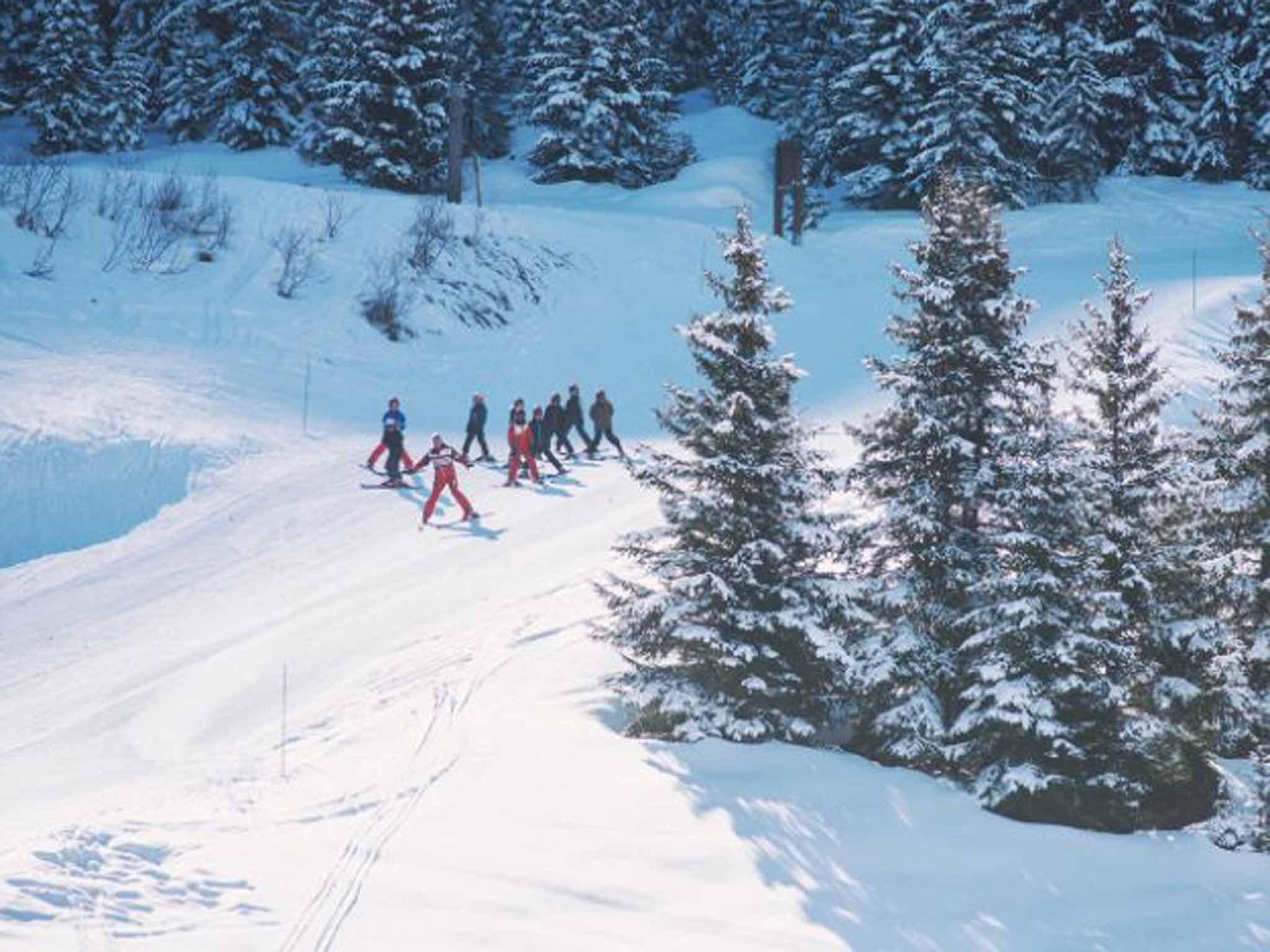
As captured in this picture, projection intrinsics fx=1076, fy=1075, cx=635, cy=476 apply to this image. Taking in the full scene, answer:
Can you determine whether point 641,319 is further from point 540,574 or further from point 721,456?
point 721,456

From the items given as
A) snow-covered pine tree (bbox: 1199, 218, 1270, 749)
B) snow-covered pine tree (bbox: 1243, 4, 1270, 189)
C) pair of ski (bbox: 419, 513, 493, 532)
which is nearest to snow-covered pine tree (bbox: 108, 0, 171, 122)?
pair of ski (bbox: 419, 513, 493, 532)

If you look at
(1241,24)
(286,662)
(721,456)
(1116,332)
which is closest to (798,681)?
(721,456)

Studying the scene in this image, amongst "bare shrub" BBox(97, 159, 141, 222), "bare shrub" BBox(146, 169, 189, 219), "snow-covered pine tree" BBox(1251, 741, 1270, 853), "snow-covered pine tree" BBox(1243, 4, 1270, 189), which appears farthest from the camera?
"snow-covered pine tree" BBox(1243, 4, 1270, 189)

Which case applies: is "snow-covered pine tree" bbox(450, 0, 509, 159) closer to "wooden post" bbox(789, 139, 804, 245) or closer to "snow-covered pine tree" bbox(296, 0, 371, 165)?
"snow-covered pine tree" bbox(296, 0, 371, 165)

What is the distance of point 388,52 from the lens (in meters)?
33.5

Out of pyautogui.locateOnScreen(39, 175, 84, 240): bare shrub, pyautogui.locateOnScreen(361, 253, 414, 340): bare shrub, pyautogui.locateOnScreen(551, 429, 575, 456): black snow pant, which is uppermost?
pyautogui.locateOnScreen(39, 175, 84, 240): bare shrub

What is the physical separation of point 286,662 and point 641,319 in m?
17.8

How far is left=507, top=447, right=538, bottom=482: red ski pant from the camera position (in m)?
19.0

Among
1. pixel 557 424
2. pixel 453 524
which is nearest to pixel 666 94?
pixel 557 424

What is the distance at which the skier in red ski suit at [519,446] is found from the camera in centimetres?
1877

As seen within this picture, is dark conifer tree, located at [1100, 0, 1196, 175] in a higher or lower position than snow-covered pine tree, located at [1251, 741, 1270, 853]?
higher

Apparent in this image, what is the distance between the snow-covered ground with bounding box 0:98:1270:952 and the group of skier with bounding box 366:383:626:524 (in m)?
0.60

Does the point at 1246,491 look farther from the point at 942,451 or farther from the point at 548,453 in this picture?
the point at 548,453

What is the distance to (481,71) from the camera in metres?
48.4
